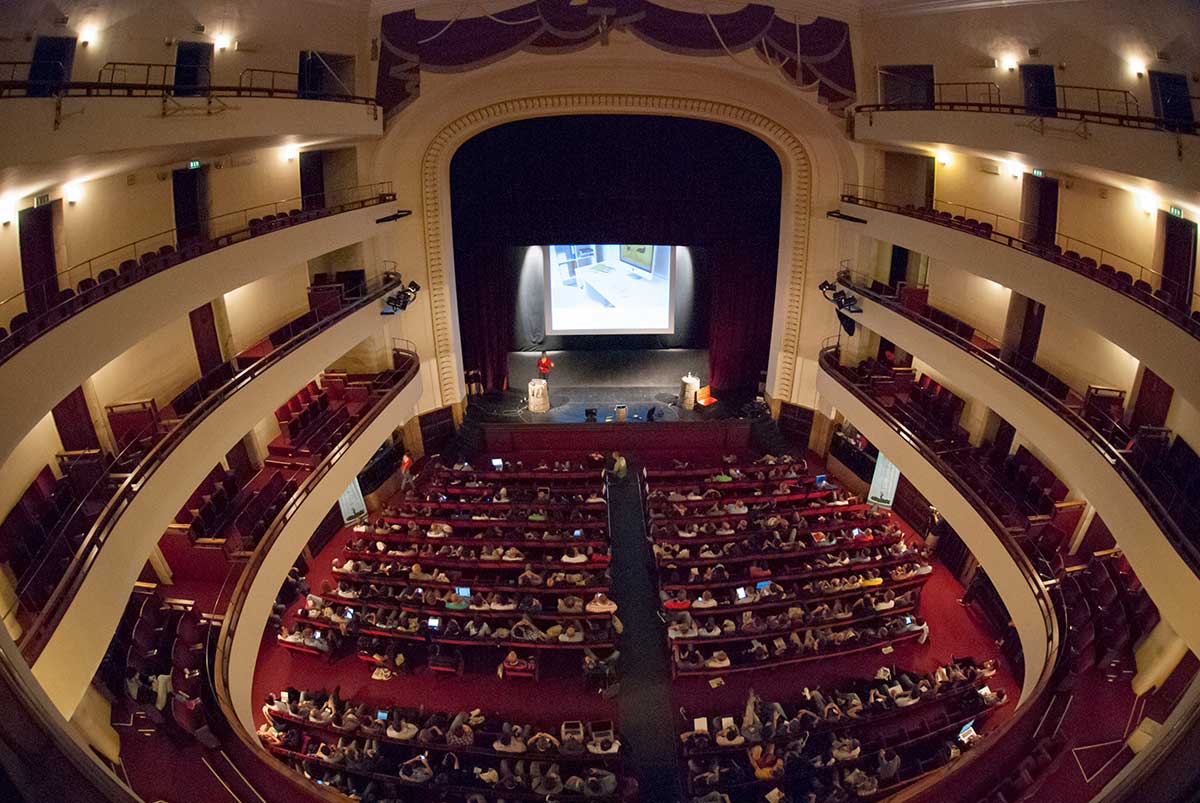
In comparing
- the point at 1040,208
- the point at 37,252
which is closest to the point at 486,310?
the point at 37,252

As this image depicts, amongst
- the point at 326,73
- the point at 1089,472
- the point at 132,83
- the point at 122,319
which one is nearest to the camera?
the point at 122,319

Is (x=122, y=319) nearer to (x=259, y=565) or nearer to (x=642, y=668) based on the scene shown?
(x=259, y=565)

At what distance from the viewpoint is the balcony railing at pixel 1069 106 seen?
7.52 metres

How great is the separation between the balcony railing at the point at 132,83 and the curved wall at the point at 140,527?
12.1 feet

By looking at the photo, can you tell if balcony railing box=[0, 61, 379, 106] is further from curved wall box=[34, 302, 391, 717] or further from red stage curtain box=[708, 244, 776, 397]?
red stage curtain box=[708, 244, 776, 397]

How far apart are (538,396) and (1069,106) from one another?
37.0 feet

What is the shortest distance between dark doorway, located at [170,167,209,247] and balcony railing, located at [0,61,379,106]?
1.23 meters

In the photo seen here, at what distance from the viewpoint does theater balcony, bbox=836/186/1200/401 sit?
703 cm

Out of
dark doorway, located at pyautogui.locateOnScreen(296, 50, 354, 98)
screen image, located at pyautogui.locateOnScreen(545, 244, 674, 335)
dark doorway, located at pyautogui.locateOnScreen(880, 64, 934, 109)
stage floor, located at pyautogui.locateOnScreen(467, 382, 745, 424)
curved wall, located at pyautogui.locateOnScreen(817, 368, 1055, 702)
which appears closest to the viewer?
curved wall, located at pyautogui.locateOnScreen(817, 368, 1055, 702)

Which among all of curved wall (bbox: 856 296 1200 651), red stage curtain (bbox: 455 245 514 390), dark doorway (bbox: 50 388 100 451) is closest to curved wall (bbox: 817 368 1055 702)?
curved wall (bbox: 856 296 1200 651)

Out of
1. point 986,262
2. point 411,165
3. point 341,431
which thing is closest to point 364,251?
point 411,165

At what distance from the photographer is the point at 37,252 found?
793cm

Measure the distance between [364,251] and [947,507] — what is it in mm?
11568

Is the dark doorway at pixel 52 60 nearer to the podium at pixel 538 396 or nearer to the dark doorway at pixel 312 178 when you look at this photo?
the dark doorway at pixel 312 178
